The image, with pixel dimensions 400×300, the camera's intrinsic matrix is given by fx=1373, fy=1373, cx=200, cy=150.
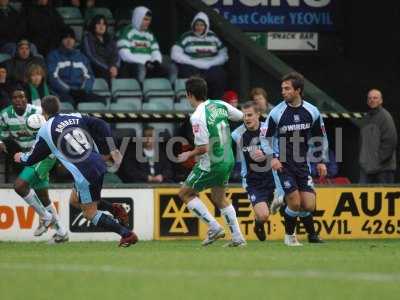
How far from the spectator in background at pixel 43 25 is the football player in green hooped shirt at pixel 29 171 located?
8.27 ft

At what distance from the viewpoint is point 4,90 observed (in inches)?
773

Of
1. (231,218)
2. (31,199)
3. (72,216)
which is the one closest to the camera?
(231,218)

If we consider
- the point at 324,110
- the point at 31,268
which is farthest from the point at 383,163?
the point at 31,268

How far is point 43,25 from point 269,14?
195 inches

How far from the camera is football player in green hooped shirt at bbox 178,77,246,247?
14.9 meters

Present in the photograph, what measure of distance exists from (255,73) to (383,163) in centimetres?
295

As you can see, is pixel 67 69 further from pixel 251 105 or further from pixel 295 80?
pixel 295 80

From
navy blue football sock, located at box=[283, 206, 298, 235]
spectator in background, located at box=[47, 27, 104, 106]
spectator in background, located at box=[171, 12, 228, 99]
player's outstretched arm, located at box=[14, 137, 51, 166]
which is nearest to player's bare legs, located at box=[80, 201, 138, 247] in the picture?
player's outstretched arm, located at box=[14, 137, 51, 166]

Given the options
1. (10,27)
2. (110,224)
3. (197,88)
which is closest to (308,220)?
(197,88)

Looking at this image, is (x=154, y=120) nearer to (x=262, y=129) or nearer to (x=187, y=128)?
(x=187, y=128)

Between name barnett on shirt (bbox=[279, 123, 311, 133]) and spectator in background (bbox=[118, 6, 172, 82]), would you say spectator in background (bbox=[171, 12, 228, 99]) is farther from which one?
name barnett on shirt (bbox=[279, 123, 311, 133])

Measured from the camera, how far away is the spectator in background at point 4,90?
19.6 m

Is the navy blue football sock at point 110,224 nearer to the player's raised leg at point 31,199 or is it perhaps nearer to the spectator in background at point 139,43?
the player's raised leg at point 31,199

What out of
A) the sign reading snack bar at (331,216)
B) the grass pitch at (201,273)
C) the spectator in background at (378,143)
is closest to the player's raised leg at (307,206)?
the grass pitch at (201,273)
